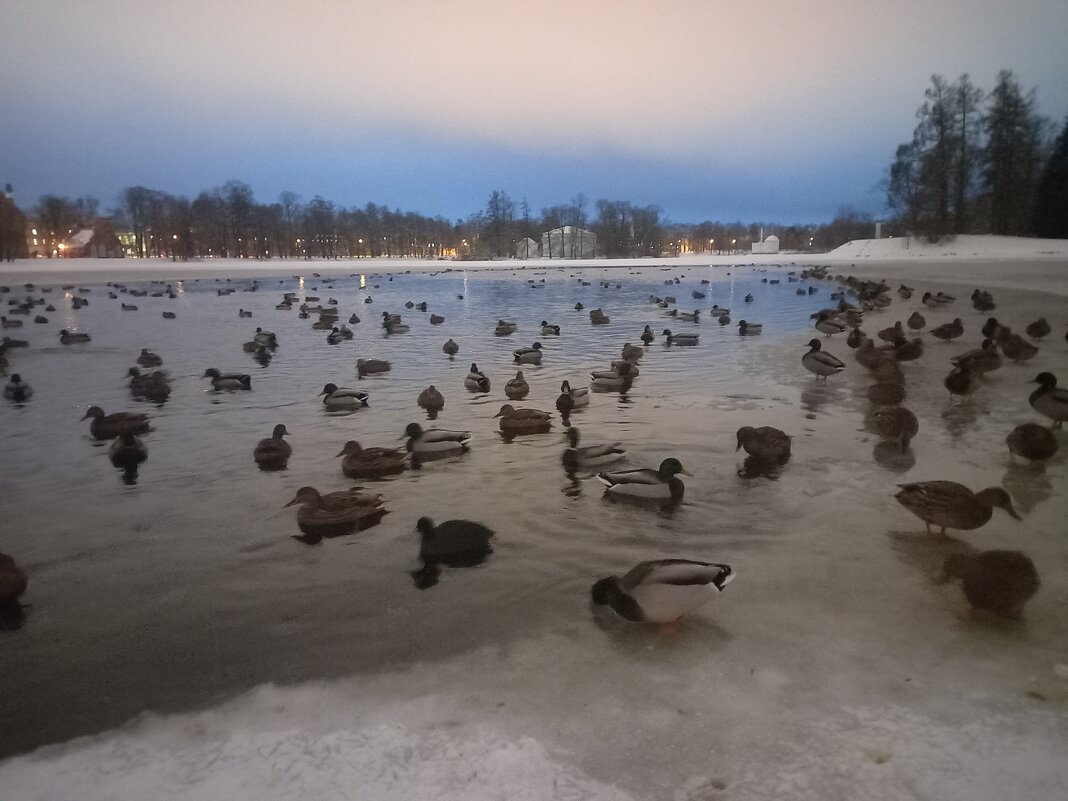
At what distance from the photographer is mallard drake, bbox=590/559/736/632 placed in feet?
12.8

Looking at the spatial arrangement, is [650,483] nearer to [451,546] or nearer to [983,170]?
[451,546]

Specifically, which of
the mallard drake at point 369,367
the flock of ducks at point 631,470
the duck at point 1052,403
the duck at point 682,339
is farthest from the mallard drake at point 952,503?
the duck at point 682,339

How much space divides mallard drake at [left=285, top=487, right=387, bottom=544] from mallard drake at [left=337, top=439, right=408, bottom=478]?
1081 mm

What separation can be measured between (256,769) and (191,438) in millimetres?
6615

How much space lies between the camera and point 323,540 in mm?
5535

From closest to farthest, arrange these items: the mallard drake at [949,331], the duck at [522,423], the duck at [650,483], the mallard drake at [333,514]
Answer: the mallard drake at [333,514], the duck at [650,483], the duck at [522,423], the mallard drake at [949,331]

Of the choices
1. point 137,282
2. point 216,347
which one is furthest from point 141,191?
point 216,347

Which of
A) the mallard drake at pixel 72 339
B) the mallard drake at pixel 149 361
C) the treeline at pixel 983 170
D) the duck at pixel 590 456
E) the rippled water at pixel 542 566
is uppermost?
the treeline at pixel 983 170

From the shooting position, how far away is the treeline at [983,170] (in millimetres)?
41844

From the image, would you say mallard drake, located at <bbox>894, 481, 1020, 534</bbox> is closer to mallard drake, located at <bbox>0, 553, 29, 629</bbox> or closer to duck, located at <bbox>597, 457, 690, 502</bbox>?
duck, located at <bbox>597, 457, 690, 502</bbox>

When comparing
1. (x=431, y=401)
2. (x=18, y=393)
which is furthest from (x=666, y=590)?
(x=18, y=393)

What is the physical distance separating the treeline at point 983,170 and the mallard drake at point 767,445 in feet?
147

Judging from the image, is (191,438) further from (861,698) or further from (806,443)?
(861,698)

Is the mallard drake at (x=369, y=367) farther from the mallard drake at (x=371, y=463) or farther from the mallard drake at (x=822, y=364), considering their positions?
the mallard drake at (x=822, y=364)
